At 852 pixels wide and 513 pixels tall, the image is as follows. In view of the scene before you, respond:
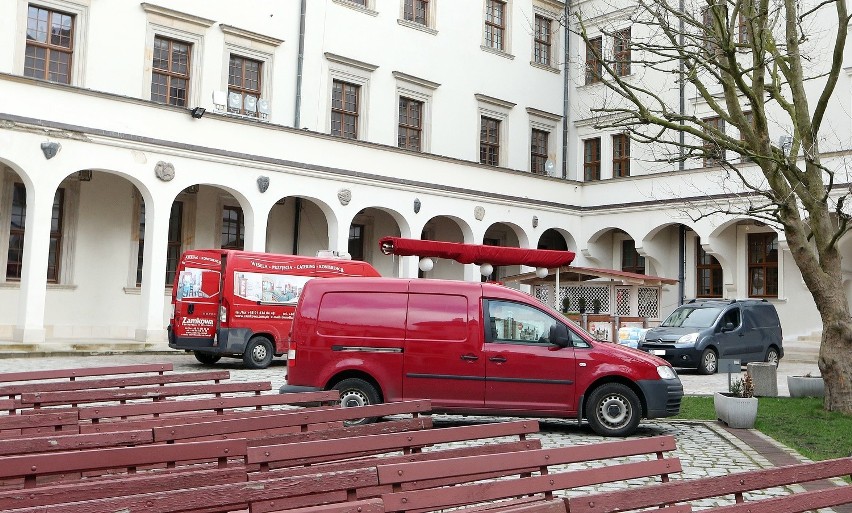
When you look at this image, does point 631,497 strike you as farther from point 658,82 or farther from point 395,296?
point 658,82

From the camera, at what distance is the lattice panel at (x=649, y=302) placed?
26875 mm

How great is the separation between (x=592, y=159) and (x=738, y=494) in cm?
2958

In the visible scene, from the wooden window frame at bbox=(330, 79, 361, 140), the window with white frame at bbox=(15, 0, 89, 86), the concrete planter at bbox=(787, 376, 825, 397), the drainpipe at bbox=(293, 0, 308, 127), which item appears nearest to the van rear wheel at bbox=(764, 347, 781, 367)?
the concrete planter at bbox=(787, 376, 825, 397)

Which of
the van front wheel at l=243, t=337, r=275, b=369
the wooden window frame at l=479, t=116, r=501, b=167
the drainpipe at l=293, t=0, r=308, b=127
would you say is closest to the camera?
the van front wheel at l=243, t=337, r=275, b=369

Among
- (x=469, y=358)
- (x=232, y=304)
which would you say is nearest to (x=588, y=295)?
(x=232, y=304)

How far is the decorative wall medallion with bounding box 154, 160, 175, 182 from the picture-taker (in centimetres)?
2066

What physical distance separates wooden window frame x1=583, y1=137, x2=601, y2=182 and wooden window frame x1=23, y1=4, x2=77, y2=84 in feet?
62.9

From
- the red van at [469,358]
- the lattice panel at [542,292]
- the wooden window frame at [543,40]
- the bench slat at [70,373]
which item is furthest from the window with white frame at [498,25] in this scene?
the bench slat at [70,373]

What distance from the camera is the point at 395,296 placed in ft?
36.5

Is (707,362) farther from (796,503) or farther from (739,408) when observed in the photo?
(796,503)

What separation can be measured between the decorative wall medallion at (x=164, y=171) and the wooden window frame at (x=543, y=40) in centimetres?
1680

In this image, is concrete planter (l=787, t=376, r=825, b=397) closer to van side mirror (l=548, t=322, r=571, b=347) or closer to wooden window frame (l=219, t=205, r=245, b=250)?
van side mirror (l=548, t=322, r=571, b=347)

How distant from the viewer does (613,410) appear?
10.8m

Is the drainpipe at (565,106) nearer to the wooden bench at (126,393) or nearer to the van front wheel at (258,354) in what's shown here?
the van front wheel at (258,354)
